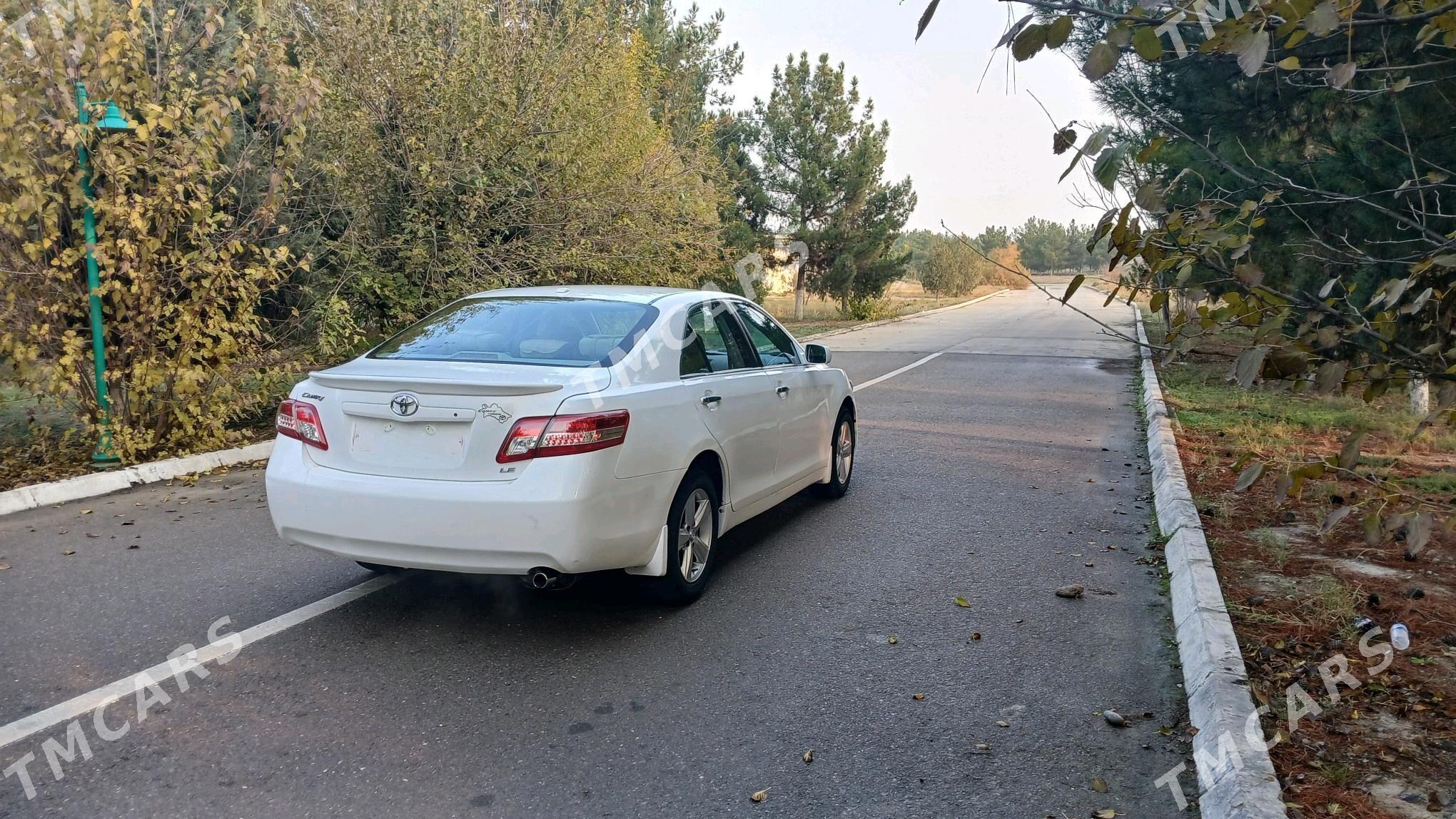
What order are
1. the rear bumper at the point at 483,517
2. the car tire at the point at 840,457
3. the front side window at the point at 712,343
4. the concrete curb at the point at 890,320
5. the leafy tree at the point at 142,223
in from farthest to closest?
1. the concrete curb at the point at 890,320
2. the leafy tree at the point at 142,223
3. the car tire at the point at 840,457
4. the front side window at the point at 712,343
5. the rear bumper at the point at 483,517

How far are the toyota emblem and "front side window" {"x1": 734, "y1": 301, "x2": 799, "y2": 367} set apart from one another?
7.94 ft

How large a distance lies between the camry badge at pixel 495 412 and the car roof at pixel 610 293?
1466 mm

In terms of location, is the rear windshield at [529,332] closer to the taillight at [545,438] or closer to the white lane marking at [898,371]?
the taillight at [545,438]

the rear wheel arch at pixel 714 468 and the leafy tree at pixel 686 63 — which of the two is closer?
the rear wheel arch at pixel 714 468

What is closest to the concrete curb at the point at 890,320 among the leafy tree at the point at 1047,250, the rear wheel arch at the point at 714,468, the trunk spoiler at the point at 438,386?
the rear wheel arch at the point at 714,468

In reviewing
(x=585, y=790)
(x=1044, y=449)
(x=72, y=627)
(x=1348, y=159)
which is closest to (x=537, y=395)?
(x=585, y=790)

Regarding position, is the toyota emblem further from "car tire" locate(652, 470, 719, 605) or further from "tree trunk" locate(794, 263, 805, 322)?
"tree trunk" locate(794, 263, 805, 322)

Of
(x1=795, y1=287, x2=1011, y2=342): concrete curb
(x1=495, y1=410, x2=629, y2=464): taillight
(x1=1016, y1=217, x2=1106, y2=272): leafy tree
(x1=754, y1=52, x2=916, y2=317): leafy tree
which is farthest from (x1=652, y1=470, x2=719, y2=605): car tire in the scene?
(x1=1016, y1=217, x2=1106, y2=272): leafy tree

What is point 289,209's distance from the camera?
38.7 ft

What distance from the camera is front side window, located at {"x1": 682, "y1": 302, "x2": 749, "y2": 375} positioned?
5.85 metres

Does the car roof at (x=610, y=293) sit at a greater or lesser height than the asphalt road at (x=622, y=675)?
greater

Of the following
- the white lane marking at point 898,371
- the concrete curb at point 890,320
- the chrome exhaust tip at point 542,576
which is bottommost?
the concrete curb at point 890,320

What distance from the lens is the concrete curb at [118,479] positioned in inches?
301

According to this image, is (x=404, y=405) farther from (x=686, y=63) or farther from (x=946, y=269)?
(x=946, y=269)
